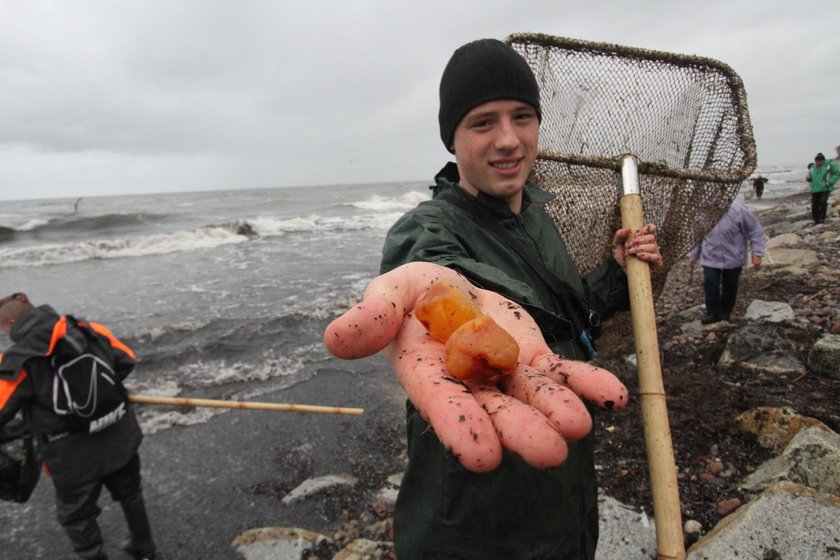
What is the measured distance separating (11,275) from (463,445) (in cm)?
2154

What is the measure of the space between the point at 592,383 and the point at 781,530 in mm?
2087

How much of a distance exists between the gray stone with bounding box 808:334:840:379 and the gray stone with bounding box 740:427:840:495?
1748 millimetres

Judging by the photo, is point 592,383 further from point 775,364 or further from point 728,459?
point 775,364

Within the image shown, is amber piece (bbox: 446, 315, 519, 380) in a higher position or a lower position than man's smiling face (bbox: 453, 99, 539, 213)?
lower

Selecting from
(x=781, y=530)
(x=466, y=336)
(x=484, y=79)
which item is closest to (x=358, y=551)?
(x=781, y=530)

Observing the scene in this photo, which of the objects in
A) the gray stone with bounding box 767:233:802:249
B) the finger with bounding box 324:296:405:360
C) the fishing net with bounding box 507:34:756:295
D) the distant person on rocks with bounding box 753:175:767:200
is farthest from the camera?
the distant person on rocks with bounding box 753:175:767:200

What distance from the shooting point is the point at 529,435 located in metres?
1.07

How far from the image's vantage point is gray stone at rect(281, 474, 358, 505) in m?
4.46

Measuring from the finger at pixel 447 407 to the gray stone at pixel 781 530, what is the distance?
6.99 feet

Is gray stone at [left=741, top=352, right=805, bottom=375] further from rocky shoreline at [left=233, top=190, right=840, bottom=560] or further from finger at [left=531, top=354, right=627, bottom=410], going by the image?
finger at [left=531, top=354, right=627, bottom=410]

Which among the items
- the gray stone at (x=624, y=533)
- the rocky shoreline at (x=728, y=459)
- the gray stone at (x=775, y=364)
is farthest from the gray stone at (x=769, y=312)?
the gray stone at (x=624, y=533)

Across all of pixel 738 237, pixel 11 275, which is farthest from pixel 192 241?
pixel 738 237

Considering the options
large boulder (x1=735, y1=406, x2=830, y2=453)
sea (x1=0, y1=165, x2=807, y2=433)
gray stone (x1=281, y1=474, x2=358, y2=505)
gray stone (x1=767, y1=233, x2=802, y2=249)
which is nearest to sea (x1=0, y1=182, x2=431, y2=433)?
sea (x1=0, y1=165, x2=807, y2=433)

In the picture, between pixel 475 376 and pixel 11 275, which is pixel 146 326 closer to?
pixel 475 376
